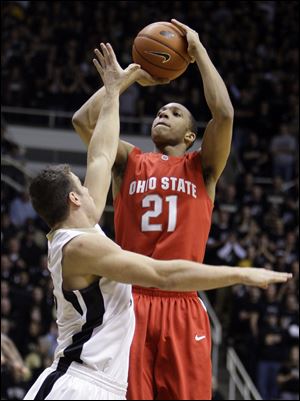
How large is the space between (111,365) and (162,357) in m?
1.11

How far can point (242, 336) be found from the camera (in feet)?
44.1

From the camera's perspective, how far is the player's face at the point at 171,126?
6113mm

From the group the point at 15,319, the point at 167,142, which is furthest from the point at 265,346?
the point at 167,142

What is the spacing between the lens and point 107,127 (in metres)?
5.52

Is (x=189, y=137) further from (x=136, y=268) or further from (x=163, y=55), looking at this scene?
(x=136, y=268)

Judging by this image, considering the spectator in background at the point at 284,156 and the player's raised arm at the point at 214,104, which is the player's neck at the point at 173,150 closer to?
the player's raised arm at the point at 214,104

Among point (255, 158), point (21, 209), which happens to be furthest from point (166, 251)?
point (255, 158)

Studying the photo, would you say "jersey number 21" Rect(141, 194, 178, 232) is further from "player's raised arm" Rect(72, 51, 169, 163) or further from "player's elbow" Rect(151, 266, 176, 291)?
"player's elbow" Rect(151, 266, 176, 291)

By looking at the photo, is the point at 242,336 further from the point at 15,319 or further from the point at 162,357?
the point at 162,357

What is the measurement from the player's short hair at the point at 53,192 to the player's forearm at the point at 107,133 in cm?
74

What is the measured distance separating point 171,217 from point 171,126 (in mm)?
625

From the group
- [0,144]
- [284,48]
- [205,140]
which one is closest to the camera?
[205,140]

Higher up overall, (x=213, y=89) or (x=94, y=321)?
(x=213, y=89)

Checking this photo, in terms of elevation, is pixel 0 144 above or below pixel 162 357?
above
